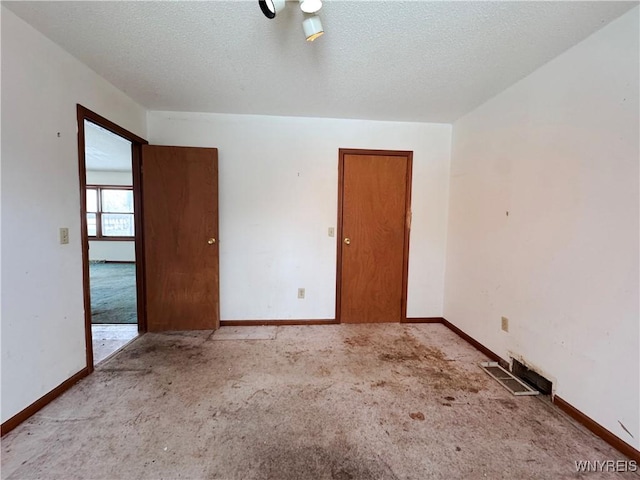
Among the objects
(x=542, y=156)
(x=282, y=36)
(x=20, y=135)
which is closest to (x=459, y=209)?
(x=542, y=156)

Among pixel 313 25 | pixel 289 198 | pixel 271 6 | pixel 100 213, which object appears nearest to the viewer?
pixel 271 6

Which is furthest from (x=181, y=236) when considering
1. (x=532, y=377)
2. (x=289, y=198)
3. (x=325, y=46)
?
(x=532, y=377)

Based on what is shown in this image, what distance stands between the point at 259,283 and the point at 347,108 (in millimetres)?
2028

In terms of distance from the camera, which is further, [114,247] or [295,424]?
[114,247]

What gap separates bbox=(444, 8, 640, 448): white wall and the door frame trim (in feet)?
10.6

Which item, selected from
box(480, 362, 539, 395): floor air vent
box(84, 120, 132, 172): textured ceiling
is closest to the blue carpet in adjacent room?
box(84, 120, 132, 172): textured ceiling

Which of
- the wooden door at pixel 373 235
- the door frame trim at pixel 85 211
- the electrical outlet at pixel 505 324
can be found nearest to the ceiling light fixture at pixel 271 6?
the door frame trim at pixel 85 211

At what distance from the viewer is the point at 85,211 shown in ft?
6.57

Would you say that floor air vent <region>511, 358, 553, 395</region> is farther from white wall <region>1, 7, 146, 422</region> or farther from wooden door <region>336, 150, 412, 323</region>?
white wall <region>1, 7, 146, 422</region>

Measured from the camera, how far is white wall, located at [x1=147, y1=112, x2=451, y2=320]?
9.48 feet

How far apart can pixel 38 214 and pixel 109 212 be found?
6166 millimetres

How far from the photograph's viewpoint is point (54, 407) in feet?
5.56

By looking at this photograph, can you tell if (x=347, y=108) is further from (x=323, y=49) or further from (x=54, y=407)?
(x=54, y=407)

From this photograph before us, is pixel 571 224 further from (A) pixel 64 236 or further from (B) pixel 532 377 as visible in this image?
(A) pixel 64 236
